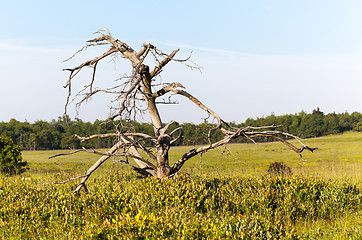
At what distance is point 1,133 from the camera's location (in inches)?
2317

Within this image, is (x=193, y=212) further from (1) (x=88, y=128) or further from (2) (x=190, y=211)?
(1) (x=88, y=128)

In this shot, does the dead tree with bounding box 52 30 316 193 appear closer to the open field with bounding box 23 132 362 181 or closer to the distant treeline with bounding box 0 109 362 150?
the open field with bounding box 23 132 362 181

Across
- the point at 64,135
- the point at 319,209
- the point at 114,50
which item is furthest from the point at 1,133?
the point at 319,209

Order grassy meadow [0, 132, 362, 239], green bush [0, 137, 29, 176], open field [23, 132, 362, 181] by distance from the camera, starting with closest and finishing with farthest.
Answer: grassy meadow [0, 132, 362, 239]
open field [23, 132, 362, 181]
green bush [0, 137, 29, 176]

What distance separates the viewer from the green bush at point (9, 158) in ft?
61.8

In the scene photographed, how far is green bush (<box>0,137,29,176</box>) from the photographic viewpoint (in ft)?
61.8

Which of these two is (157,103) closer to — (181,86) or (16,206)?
(181,86)

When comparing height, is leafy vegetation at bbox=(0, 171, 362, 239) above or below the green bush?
below

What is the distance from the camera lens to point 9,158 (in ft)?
62.2

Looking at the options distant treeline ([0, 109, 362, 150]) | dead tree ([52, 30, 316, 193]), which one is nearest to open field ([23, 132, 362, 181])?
dead tree ([52, 30, 316, 193])

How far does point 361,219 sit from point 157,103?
6.29 metres

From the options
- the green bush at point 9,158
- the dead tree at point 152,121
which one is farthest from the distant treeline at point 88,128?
the dead tree at point 152,121

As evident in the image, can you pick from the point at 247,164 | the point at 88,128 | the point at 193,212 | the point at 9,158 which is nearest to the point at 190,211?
the point at 193,212

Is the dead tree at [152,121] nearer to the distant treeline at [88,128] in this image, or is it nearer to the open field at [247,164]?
the open field at [247,164]
